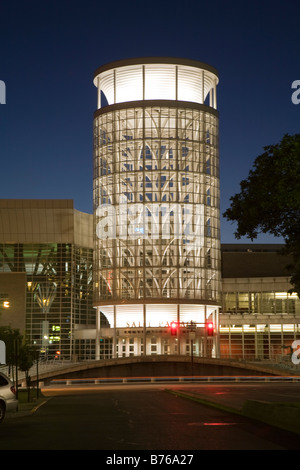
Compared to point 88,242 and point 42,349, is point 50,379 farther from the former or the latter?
point 88,242

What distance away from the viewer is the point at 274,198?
80.8ft

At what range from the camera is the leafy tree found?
23.9 metres

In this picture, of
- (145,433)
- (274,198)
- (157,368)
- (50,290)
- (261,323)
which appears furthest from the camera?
(261,323)

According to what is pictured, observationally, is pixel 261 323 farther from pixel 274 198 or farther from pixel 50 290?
pixel 274 198

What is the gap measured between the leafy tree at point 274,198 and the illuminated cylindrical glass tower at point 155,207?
8079 centimetres

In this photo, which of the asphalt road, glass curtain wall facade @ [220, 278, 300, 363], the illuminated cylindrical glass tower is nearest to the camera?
the asphalt road

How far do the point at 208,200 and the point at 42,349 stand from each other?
1321 inches

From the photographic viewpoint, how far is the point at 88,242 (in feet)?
400

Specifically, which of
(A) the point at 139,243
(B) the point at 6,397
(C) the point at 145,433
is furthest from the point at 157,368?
(C) the point at 145,433

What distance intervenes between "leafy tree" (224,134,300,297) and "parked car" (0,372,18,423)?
10055mm

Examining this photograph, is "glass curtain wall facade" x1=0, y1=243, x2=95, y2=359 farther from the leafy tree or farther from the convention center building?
the leafy tree

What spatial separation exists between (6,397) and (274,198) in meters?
11.4

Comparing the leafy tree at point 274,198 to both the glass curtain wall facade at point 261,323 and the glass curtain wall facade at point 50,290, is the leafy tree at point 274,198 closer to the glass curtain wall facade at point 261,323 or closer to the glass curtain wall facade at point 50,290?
the glass curtain wall facade at point 50,290

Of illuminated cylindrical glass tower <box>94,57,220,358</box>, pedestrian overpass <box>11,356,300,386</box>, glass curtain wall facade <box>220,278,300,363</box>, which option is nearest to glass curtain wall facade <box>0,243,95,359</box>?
illuminated cylindrical glass tower <box>94,57,220,358</box>
